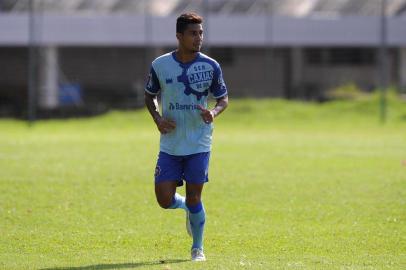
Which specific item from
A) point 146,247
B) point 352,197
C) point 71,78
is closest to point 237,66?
point 71,78

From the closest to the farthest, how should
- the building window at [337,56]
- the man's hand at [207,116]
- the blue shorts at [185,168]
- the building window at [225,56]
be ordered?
the man's hand at [207,116] → the blue shorts at [185,168] → the building window at [225,56] → the building window at [337,56]

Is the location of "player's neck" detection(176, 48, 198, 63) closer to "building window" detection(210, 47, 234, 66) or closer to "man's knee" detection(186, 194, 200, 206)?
"man's knee" detection(186, 194, 200, 206)

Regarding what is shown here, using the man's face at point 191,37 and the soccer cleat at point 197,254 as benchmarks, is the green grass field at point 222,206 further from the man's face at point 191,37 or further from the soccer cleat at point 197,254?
the man's face at point 191,37

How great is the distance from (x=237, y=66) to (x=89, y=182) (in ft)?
118

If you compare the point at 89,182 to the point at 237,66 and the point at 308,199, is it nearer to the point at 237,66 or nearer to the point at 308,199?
the point at 308,199

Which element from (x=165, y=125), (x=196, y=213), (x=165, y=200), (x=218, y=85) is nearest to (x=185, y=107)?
(x=165, y=125)

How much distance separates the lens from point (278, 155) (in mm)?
22844

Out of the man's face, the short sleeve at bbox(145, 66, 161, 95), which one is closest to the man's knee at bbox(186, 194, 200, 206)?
the short sleeve at bbox(145, 66, 161, 95)

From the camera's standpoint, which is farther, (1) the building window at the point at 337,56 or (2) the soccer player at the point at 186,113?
(1) the building window at the point at 337,56

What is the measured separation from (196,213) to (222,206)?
4.47 m

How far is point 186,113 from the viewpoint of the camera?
395 inches

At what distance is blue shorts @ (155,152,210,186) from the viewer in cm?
1009

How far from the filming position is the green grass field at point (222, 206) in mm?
10602

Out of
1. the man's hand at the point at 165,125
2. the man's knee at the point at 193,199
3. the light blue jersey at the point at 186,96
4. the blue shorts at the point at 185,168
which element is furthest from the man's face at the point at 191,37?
the man's knee at the point at 193,199
